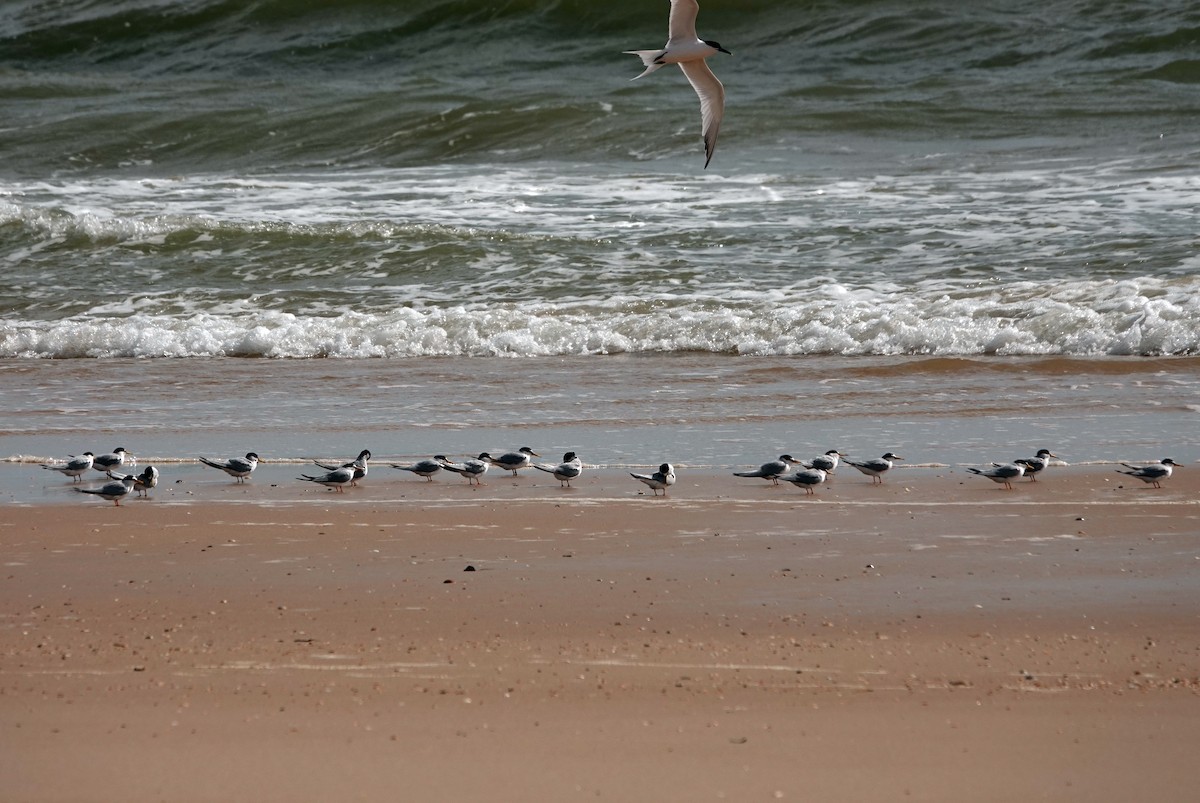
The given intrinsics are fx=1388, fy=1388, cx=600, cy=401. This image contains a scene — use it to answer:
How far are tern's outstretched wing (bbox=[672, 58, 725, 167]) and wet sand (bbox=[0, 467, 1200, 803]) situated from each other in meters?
3.84

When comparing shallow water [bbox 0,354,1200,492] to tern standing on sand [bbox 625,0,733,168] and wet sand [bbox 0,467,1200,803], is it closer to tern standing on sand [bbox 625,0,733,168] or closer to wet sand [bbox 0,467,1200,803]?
wet sand [bbox 0,467,1200,803]

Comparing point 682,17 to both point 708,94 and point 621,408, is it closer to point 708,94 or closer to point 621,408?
point 708,94

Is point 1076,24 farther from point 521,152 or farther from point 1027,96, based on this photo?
point 521,152

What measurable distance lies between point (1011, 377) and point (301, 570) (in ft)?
18.4

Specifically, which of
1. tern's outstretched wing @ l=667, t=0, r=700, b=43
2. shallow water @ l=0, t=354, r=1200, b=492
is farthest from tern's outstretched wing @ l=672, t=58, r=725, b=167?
shallow water @ l=0, t=354, r=1200, b=492

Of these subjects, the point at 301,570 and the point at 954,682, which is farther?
the point at 301,570

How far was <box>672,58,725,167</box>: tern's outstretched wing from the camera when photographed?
9008 millimetres

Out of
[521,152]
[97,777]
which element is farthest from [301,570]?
[521,152]

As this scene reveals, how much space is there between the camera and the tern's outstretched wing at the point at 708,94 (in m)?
9.01

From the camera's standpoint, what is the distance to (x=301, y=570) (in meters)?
4.78

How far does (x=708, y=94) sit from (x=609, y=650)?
237 inches

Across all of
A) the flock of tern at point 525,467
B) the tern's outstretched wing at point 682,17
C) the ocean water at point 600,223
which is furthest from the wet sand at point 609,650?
the tern's outstretched wing at point 682,17

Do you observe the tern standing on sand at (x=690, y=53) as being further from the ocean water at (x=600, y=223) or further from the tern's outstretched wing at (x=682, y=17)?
the ocean water at (x=600, y=223)

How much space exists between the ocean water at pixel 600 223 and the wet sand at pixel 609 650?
66.6 inches
